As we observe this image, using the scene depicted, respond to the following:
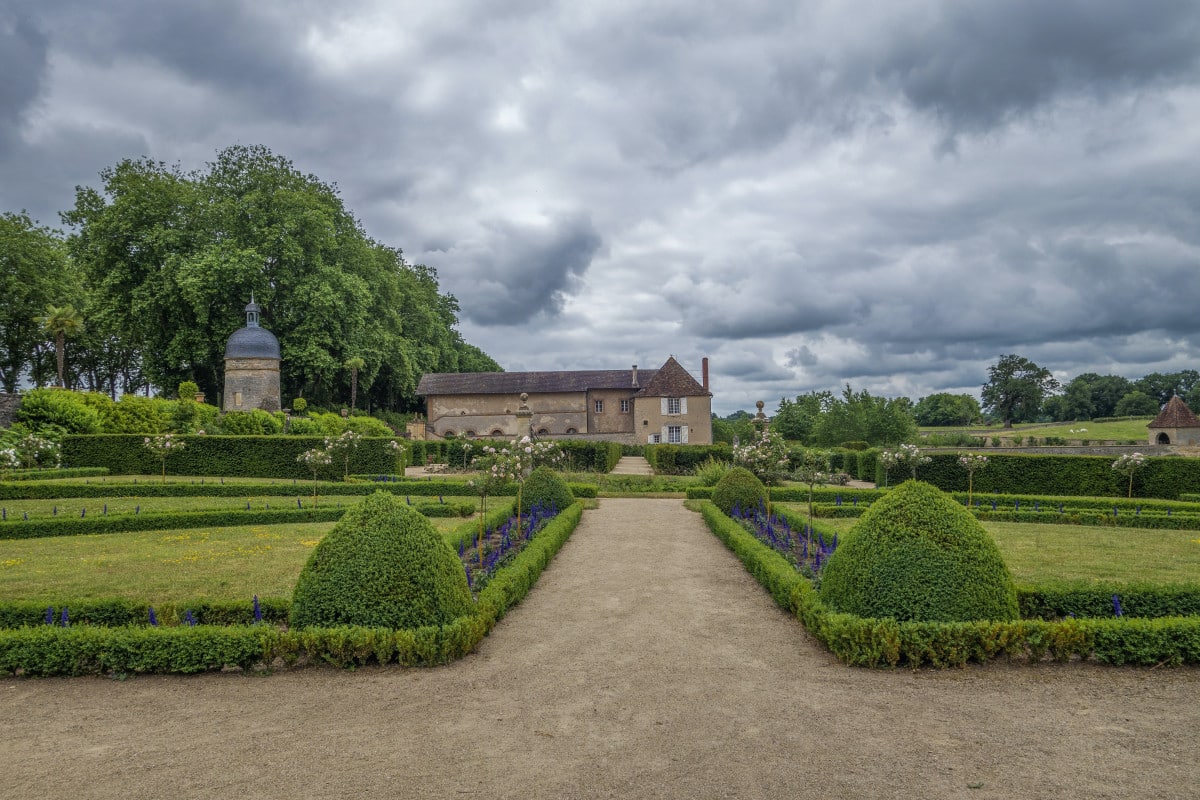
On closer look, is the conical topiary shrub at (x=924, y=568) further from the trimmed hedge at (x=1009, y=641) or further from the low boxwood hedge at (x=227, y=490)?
the low boxwood hedge at (x=227, y=490)

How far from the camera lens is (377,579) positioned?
5992 mm

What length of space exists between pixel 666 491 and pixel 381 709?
53.3 feet

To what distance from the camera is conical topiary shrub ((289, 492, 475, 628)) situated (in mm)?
5977

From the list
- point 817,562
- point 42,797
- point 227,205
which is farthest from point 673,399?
point 42,797

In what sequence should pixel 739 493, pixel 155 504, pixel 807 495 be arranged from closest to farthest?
1. pixel 739 493
2. pixel 155 504
3. pixel 807 495

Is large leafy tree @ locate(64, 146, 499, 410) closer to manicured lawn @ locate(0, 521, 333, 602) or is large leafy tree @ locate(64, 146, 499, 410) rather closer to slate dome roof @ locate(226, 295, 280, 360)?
slate dome roof @ locate(226, 295, 280, 360)

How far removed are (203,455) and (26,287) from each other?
23.9 metres

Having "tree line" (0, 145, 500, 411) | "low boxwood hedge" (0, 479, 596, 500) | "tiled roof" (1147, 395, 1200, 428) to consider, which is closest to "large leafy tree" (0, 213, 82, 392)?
"tree line" (0, 145, 500, 411)

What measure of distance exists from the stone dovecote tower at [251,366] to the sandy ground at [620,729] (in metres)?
32.1

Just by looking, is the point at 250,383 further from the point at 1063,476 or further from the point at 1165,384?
the point at 1165,384

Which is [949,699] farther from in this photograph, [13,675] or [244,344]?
[244,344]

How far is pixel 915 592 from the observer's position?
5.89 meters

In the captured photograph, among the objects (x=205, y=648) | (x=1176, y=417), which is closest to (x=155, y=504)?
(x=205, y=648)

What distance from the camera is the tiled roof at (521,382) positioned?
1827 inches
